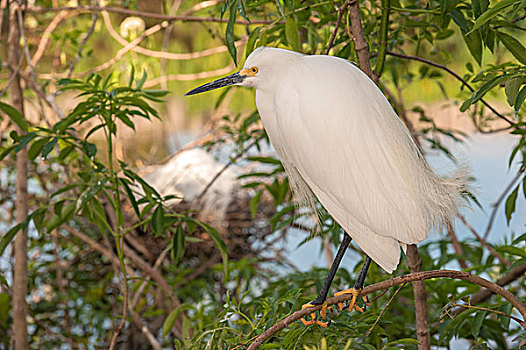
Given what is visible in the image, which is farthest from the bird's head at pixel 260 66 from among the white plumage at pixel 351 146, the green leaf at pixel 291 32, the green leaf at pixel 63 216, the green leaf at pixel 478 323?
the green leaf at pixel 478 323

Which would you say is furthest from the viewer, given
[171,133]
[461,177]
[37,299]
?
[171,133]

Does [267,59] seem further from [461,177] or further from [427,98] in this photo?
[427,98]

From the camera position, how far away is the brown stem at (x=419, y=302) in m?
0.73

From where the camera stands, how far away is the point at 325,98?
624 millimetres

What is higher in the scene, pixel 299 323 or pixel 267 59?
pixel 267 59

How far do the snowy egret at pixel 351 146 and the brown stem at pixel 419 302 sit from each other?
0.29 ft

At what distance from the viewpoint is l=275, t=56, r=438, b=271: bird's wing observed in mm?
622

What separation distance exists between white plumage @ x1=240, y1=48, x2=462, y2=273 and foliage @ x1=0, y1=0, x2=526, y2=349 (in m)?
0.08

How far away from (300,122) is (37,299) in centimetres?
133

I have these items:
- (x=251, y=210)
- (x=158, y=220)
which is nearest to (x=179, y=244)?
(x=158, y=220)

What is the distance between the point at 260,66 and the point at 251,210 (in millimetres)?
620

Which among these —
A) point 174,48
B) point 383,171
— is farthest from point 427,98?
point 383,171

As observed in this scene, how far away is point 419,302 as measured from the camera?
75cm

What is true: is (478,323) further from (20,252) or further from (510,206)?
(20,252)
